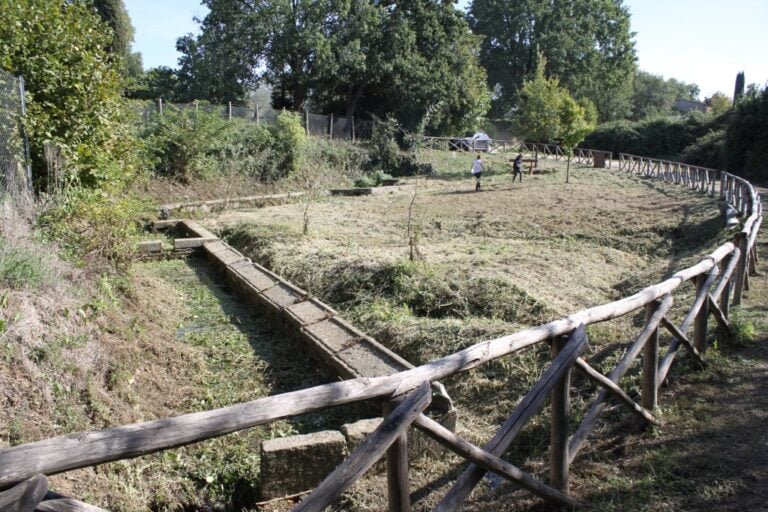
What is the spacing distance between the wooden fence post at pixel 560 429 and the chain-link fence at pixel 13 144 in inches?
258

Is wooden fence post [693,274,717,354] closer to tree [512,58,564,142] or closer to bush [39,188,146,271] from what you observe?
bush [39,188,146,271]

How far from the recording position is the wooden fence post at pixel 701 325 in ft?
16.7

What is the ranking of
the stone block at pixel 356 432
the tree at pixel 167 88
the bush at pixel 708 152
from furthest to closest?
1. the bush at pixel 708 152
2. the tree at pixel 167 88
3. the stone block at pixel 356 432

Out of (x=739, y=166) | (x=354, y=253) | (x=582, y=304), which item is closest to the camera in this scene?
(x=582, y=304)

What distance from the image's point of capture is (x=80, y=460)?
1969 millimetres

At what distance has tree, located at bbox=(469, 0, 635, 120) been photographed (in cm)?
5506

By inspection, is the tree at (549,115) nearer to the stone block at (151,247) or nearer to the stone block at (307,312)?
the stone block at (151,247)

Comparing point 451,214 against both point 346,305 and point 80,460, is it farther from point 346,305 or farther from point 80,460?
point 80,460

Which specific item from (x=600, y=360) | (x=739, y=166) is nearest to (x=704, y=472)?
(x=600, y=360)

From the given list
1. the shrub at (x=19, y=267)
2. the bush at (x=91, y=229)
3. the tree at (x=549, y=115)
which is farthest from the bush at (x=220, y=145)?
the tree at (x=549, y=115)

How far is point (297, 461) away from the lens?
3.89 m

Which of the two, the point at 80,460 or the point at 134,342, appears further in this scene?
the point at 134,342

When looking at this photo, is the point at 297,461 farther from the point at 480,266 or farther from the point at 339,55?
the point at 339,55

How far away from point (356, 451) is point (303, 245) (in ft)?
26.7
